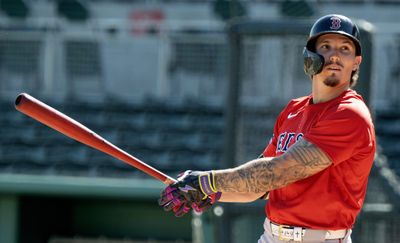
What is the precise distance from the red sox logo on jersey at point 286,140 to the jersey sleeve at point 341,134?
0.15m

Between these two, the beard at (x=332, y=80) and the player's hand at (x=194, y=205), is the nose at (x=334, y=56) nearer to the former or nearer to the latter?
the beard at (x=332, y=80)

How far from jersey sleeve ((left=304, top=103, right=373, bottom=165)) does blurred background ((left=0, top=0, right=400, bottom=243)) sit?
149cm

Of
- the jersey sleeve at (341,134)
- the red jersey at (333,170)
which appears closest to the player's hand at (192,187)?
the red jersey at (333,170)

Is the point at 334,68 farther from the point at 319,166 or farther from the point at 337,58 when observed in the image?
the point at 319,166

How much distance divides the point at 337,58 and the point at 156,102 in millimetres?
5114

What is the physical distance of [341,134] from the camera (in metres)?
1.87

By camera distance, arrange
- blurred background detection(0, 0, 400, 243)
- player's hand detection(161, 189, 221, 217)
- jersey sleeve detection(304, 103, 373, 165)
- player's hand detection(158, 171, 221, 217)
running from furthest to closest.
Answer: blurred background detection(0, 0, 400, 243), player's hand detection(161, 189, 221, 217), player's hand detection(158, 171, 221, 217), jersey sleeve detection(304, 103, 373, 165)

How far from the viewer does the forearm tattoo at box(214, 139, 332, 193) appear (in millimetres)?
1878

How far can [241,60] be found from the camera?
3584 millimetres

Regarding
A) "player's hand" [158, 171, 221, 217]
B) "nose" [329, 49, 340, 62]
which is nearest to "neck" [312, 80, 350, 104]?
"nose" [329, 49, 340, 62]

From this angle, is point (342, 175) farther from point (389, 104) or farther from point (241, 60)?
point (389, 104)

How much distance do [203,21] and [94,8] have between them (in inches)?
84.4

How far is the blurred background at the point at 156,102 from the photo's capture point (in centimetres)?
352

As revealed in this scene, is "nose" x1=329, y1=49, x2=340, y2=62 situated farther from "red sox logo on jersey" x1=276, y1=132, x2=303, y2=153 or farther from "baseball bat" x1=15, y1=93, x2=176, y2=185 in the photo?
"baseball bat" x1=15, y1=93, x2=176, y2=185
